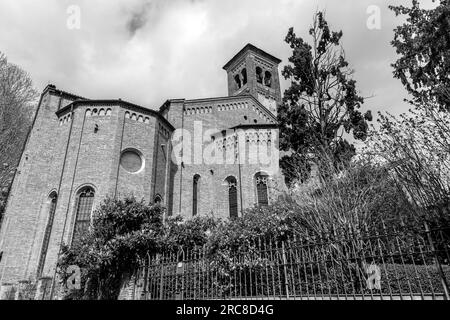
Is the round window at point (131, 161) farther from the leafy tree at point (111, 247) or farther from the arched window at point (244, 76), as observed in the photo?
the arched window at point (244, 76)

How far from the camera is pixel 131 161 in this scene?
15.1 m

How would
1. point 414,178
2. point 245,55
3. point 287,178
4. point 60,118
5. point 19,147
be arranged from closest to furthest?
point 414,178 < point 287,178 < point 60,118 < point 19,147 < point 245,55

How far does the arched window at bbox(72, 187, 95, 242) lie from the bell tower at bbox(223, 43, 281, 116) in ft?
53.7

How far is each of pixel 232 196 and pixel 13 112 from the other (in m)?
14.2

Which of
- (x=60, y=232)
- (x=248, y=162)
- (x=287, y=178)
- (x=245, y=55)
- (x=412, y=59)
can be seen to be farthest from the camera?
(x=245, y=55)

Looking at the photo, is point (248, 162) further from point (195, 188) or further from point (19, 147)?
point (19, 147)

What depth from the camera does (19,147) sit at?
65.8 ft

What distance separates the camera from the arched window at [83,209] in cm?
1327

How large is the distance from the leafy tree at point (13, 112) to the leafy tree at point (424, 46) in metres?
20.4

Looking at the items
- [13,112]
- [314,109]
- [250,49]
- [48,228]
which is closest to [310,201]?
[314,109]

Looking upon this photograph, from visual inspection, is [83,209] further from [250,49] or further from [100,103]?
[250,49]

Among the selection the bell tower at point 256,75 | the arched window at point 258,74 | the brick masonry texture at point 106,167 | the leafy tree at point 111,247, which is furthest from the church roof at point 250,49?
the leafy tree at point 111,247
